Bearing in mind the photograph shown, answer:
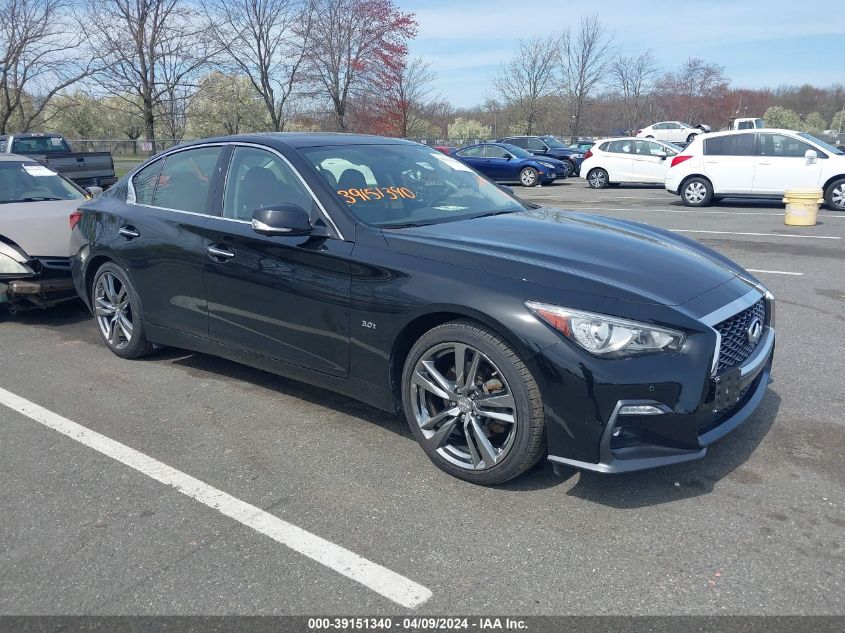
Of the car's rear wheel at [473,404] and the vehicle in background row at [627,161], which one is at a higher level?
the vehicle in background row at [627,161]

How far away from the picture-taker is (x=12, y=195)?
293 inches

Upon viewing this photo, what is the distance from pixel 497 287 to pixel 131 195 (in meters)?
3.40

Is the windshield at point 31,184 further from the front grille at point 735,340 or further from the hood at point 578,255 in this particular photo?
the front grille at point 735,340

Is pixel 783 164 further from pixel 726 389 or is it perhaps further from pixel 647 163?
pixel 726 389

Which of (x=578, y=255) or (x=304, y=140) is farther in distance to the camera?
(x=304, y=140)

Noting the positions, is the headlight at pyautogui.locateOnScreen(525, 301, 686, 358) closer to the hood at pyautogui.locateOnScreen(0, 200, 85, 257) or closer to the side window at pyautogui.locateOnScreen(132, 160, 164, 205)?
the side window at pyautogui.locateOnScreen(132, 160, 164, 205)

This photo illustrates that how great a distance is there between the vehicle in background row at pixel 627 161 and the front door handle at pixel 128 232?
61.5 ft

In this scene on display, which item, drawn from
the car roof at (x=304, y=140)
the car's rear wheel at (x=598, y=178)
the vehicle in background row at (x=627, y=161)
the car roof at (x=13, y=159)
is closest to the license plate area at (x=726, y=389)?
the car roof at (x=304, y=140)

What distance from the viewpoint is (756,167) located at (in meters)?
15.0

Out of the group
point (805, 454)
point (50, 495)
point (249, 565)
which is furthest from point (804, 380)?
point (50, 495)

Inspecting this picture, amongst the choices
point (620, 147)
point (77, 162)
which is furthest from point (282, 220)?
point (620, 147)

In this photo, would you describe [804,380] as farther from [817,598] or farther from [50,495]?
[50,495]

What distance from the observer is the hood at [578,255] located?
10.7 feet

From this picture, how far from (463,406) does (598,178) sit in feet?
66.2
